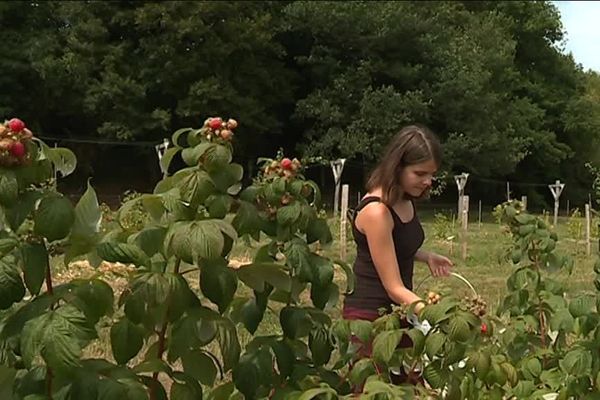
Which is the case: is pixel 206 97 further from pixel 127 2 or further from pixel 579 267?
pixel 579 267

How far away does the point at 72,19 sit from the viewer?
25.5 m

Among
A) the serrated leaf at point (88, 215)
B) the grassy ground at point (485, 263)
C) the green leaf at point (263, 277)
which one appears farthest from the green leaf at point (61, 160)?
the grassy ground at point (485, 263)

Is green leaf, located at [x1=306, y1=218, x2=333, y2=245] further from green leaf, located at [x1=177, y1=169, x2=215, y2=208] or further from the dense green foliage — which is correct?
the dense green foliage

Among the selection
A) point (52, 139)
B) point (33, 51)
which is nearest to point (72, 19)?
point (33, 51)

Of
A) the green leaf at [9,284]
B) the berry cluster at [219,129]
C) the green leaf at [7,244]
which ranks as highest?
the berry cluster at [219,129]

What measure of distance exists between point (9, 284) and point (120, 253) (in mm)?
198

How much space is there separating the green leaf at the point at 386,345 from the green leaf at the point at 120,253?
0.48m

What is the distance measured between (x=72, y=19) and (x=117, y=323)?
25569mm

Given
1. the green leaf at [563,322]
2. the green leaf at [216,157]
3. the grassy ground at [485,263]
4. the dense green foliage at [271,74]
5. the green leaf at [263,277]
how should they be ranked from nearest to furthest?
the green leaf at [216,157] → the green leaf at [263,277] → the green leaf at [563,322] → the grassy ground at [485,263] → the dense green foliage at [271,74]

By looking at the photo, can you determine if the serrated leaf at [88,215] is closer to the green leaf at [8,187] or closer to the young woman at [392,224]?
the green leaf at [8,187]

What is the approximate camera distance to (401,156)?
234 centimetres

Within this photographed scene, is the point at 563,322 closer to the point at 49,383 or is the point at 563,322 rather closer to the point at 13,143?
the point at 49,383

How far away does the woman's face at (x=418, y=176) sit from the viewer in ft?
7.66

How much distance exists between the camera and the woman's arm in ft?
7.55
